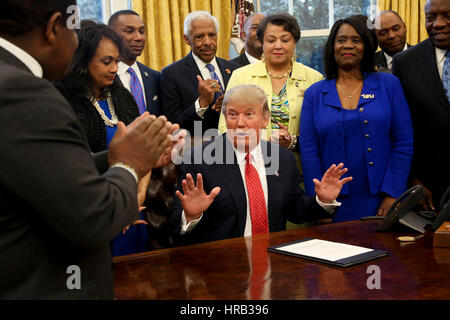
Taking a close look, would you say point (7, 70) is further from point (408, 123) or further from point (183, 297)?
point (408, 123)

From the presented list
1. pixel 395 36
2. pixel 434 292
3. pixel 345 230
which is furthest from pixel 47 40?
pixel 395 36

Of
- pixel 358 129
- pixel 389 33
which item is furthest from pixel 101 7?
pixel 358 129

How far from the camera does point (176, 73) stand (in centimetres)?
369

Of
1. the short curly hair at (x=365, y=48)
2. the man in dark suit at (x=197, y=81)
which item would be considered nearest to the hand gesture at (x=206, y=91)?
the man in dark suit at (x=197, y=81)

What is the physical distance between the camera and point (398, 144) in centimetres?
305

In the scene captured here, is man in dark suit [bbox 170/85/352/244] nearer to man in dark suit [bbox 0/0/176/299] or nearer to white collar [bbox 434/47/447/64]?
man in dark suit [bbox 0/0/176/299]

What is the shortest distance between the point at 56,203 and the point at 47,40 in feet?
1.29

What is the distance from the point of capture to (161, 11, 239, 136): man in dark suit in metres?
3.44

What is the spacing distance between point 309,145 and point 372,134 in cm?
38

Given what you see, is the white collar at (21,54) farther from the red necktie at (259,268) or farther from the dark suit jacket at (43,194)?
the red necktie at (259,268)

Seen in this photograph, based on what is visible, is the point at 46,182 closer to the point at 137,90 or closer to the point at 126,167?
the point at 126,167

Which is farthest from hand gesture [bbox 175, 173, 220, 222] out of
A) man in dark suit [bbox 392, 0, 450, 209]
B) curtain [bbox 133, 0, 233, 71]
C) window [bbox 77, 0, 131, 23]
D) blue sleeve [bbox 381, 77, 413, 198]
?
window [bbox 77, 0, 131, 23]

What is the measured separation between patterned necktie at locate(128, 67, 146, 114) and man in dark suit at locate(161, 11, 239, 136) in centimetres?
20

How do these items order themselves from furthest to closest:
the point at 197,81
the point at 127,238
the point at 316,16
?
the point at 316,16, the point at 197,81, the point at 127,238
